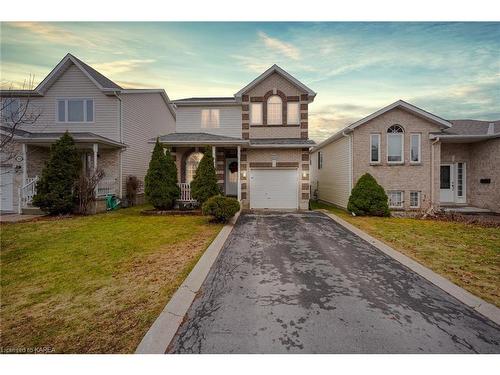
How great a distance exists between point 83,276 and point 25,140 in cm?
1273

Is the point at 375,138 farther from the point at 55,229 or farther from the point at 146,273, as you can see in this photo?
the point at 55,229

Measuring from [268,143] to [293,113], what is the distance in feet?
8.82

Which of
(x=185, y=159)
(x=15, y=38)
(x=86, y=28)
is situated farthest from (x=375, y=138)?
(x=15, y=38)

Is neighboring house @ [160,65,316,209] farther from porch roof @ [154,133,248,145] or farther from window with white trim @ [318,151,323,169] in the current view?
window with white trim @ [318,151,323,169]

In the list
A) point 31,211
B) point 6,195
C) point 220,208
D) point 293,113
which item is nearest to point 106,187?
point 31,211

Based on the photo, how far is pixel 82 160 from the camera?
15070 mm

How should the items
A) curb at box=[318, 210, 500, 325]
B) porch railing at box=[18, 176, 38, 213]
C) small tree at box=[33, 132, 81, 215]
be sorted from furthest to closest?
porch railing at box=[18, 176, 38, 213] < small tree at box=[33, 132, 81, 215] < curb at box=[318, 210, 500, 325]

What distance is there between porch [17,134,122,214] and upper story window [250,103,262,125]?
28.4 feet

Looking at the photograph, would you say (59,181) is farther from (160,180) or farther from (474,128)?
(474,128)

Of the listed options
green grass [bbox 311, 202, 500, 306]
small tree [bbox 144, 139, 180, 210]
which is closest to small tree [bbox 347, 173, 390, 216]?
green grass [bbox 311, 202, 500, 306]

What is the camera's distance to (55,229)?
905cm

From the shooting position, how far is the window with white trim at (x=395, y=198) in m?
13.5

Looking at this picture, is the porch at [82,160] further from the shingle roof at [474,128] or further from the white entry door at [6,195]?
the shingle roof at [474,128]

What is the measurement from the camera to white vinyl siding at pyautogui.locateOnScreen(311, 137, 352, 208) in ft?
46.0
